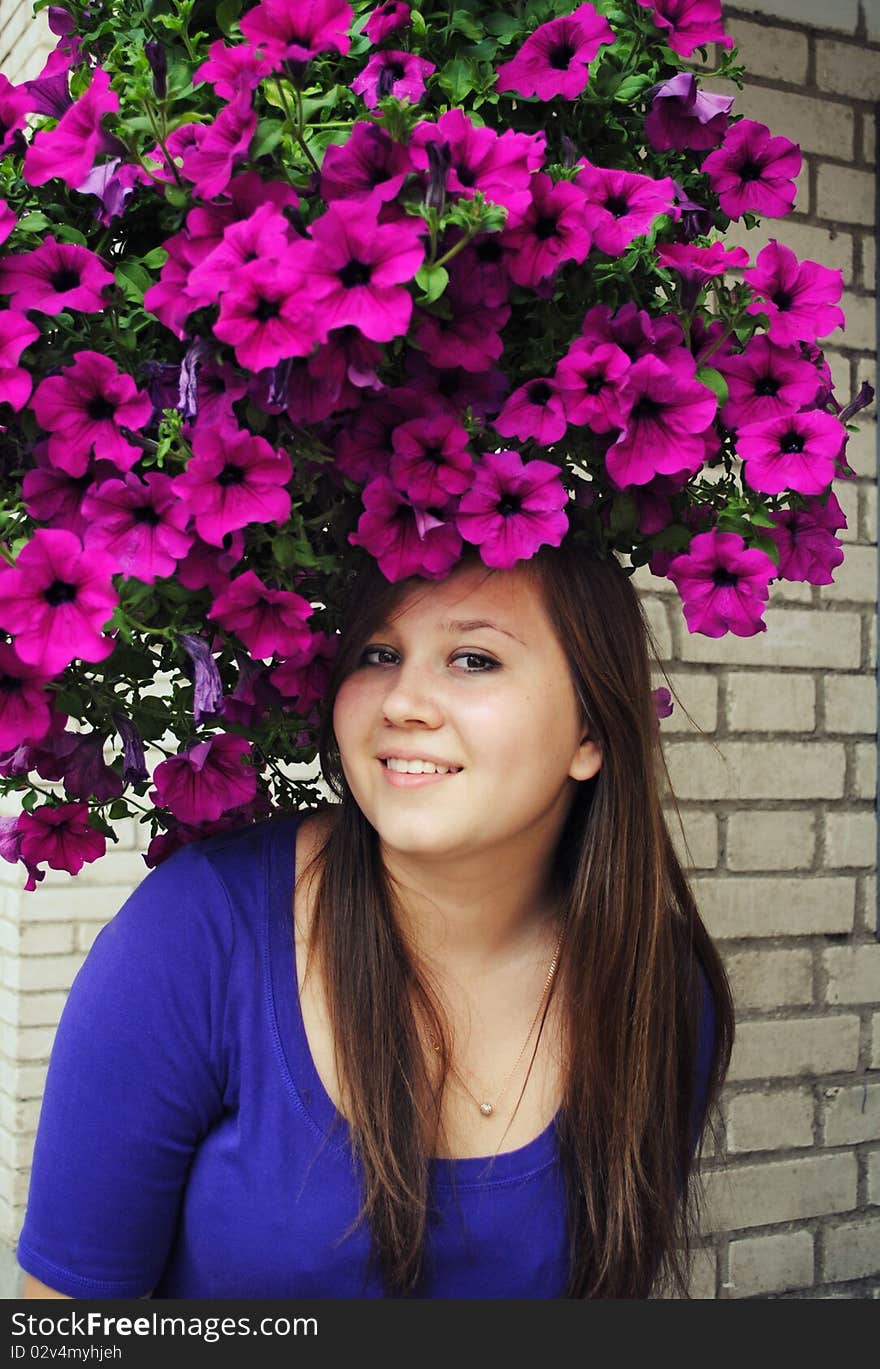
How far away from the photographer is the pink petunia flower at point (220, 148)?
1035mm

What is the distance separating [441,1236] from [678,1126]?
0.34 metres

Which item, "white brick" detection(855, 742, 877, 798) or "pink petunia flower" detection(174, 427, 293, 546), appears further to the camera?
"white brick" detection(855, 742, 877, 798)

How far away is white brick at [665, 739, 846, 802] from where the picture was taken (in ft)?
8.01

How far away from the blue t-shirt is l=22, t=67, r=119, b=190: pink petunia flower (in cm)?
72

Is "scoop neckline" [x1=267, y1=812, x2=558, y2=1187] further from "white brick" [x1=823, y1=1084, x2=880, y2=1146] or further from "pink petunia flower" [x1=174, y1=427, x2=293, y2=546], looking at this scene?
"white brick" [x1=823, y1=1084, x2=880, y2=1146]

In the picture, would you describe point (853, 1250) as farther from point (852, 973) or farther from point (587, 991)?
point (587, 991)

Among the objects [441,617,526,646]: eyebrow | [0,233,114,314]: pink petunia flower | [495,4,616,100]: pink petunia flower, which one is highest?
[495,4,616,100]: pink petunia flower

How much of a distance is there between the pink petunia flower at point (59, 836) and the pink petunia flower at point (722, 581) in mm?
593

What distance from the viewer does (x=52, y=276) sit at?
3.71 feet

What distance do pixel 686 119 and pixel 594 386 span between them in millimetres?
275

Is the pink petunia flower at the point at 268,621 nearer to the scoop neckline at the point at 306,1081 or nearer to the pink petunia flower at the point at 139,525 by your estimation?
the pink petunia flower at the point at 139,525

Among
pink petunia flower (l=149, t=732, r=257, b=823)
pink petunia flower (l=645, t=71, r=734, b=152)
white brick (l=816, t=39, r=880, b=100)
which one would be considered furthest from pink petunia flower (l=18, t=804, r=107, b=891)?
white brick (l=816, t=39, r=880, b=100)

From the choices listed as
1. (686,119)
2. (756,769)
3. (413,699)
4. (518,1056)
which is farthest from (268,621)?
(756,769)

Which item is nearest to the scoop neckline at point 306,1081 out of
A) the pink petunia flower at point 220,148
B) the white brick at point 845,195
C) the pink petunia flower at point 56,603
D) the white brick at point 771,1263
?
the pink petunia flower at point 56,603
